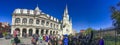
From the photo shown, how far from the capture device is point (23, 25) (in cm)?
11725

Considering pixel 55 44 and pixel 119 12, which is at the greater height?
pixel 119 12

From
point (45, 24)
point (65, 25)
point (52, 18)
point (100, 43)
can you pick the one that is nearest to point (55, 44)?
point (100, 43)

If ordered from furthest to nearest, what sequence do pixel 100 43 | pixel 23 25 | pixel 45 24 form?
pixel 45 24, pixel 23 25, pixel 100 43

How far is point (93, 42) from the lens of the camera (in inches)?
846

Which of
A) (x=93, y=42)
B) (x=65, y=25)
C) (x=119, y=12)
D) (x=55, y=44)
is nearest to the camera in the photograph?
(x=93, y=42)

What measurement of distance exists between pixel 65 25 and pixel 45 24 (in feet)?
117

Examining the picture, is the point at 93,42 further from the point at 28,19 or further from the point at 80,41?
the point at 28,19

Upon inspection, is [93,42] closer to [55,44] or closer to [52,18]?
[55,44]

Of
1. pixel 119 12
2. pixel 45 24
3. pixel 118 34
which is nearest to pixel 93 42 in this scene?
pixel 118 34

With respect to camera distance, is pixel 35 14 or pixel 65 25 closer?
pixel 35 14

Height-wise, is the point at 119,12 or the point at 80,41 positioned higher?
the point at 119,12

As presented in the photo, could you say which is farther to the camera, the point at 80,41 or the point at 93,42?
the point at 80,41

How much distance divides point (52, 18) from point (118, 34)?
11798 cm

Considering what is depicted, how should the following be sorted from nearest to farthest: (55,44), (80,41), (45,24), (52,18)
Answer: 1. (80,41)
2. (55,44)
3. (45,24)
4. (52,18)
